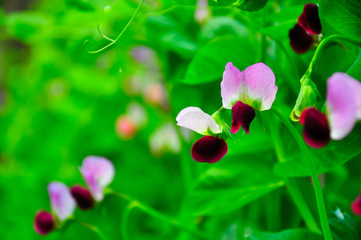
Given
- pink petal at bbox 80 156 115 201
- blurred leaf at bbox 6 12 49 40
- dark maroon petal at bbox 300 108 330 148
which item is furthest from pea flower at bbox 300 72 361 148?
blurred leaf at bbox 6 12 49 40

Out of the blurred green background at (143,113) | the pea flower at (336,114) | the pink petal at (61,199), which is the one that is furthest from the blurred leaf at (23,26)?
the pea flower at (336,114)

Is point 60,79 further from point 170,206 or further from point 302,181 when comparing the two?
point 302,181

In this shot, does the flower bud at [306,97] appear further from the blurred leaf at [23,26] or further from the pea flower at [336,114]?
the blurred leaf at [23,26]

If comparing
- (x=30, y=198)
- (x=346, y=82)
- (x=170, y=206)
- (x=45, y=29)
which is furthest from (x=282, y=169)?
(x=30, y=198)

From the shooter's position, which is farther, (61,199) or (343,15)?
(61,199)

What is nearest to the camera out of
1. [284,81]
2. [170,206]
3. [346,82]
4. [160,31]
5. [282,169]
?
[346,82]

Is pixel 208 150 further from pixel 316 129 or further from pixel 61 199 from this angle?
pixel 61 199

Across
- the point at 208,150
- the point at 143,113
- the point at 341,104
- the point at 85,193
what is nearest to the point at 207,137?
the point at 208,150
